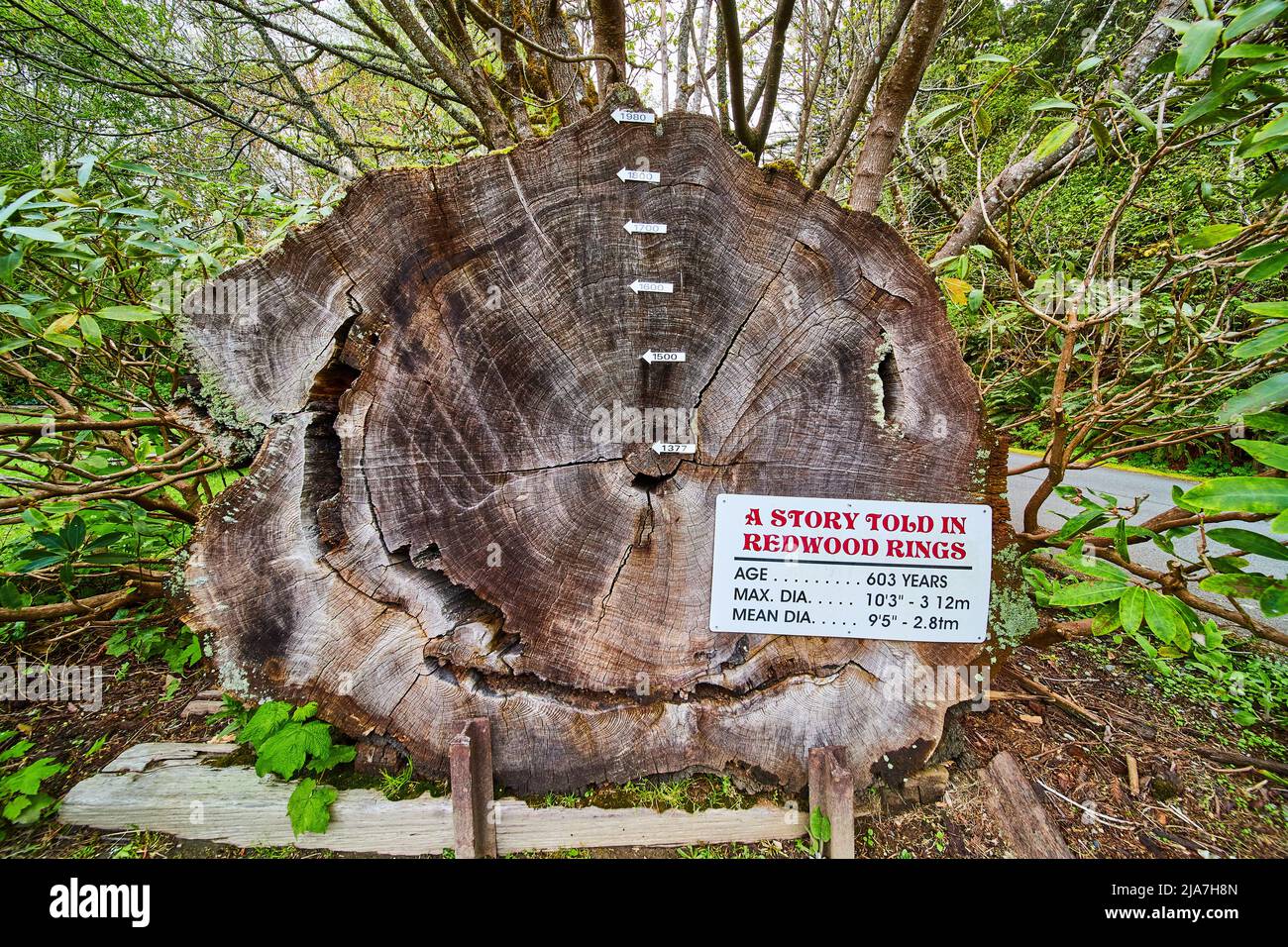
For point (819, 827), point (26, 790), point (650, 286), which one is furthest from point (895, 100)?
point (26, 790)

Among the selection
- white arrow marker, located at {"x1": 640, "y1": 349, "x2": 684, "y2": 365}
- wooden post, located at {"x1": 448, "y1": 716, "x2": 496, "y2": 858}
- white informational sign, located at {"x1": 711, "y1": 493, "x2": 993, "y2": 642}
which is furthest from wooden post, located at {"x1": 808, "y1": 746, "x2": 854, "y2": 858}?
white arrow marker, located at {"x1": 640, "y1": 349, "x2": 684, "y2": 365}

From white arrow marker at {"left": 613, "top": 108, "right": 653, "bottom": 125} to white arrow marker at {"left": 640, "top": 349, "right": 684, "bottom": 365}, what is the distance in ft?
1.77

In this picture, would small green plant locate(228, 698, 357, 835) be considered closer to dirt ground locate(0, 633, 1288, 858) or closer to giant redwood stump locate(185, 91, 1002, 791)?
giant redwood stump locate(185, 91, 1002, 791)

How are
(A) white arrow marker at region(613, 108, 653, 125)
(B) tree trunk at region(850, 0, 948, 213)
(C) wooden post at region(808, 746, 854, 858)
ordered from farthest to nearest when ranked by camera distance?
(B) tree trunk at region(850, 0, 948, 213)
(C) wooden post at region(808, 746, 854, 858)
(A) white arrow marker at region(613, 108, 653, 125)

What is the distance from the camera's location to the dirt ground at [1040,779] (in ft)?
5.08

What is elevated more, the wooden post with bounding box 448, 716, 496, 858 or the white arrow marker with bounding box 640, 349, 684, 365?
the white arrow marker with bounding box 640, 349, 684, 365

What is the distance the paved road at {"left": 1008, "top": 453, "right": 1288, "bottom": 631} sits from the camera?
10.4 feet

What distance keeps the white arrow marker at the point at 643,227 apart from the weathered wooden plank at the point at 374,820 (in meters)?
1.57

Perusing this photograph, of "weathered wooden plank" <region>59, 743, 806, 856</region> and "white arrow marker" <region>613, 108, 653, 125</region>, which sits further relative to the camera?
"weathered wooden plank" <region>59, 743, 806, 856</region>

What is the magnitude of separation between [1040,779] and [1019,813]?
268 millimetres

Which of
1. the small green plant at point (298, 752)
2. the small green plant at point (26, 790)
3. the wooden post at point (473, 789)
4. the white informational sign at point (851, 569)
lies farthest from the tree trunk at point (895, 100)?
the small green plant at point (26, 790)

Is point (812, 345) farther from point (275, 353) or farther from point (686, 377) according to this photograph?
point (275, 353)

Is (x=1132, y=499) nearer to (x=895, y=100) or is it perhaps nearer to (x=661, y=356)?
(x=895, y=100)

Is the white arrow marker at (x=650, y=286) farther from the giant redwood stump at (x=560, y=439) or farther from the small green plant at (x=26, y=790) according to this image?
the small green plant at (x=26, y=790)
